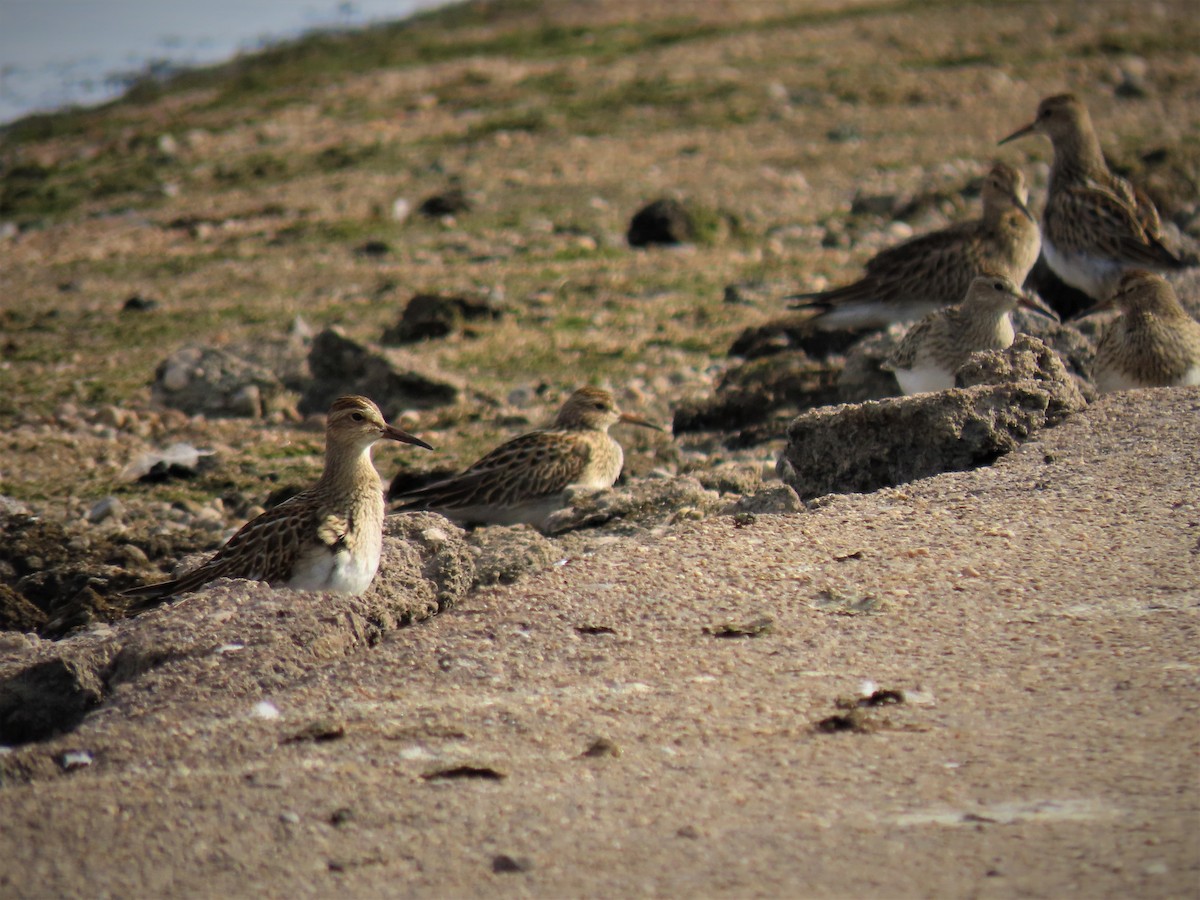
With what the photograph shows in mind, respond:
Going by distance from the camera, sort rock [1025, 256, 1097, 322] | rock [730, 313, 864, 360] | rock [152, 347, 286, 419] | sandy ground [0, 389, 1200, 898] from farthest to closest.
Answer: rock [1025, 256, 1097, 322] → rock [730, 313, 864, 360] → rock [152, 347, 286, 419] → sandy ground [0, 389, 1200, 898]

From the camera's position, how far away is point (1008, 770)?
457 cm

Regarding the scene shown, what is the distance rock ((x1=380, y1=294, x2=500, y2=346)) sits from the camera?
12453 mm

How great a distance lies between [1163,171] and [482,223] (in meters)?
6.13

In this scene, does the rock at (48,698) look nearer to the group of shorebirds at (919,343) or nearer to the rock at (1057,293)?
the group of shorebirds at (919,343)

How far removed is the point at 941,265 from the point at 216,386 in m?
4.84

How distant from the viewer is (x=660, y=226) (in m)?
14.9

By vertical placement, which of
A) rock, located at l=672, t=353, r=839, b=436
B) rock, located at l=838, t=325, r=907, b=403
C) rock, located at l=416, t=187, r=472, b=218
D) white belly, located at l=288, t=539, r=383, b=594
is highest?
rock, located at l=416, t=187, r=472, b=218

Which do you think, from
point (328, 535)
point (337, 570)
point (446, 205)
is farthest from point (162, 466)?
point (446, 205)

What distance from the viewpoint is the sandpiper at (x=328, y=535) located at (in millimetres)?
6430

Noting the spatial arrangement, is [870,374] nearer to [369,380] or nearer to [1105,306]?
[1105,306]

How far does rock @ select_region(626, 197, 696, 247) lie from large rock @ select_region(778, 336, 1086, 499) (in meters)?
7.16

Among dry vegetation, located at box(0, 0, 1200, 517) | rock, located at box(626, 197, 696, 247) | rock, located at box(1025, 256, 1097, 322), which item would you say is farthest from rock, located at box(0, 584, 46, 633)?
rock, located at box(626, 197, 696, 247)

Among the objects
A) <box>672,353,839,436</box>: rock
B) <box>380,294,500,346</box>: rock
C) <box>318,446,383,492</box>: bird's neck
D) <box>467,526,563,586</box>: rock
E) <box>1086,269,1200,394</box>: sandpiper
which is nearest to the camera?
<box>467,526,563,586</box>: rock

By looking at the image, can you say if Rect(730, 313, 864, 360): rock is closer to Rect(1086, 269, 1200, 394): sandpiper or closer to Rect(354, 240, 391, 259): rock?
Rect(1086, 269, 1200, 394): sandpiper
